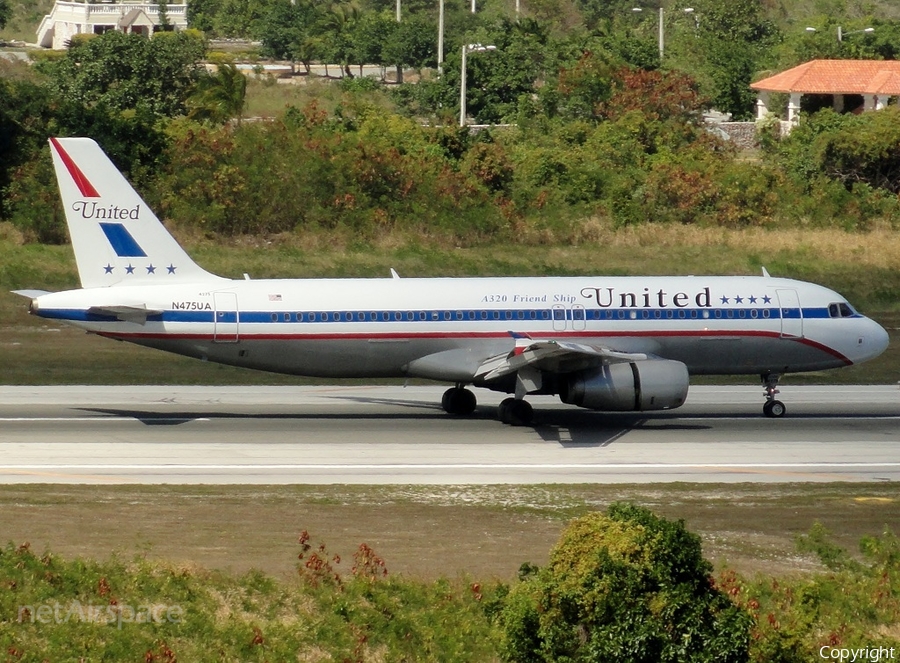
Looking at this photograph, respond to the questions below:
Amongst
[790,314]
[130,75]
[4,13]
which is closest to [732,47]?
[130,75]

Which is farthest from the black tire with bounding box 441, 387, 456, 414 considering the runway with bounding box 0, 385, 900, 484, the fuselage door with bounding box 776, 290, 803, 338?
the fuselage door with bounding box 776, 290, 803, 338

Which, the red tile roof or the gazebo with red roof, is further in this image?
the red tile roof

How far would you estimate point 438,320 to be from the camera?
35656 millimetres

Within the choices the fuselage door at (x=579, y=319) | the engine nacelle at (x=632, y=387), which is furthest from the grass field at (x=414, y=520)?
the fuselage door at (x=579, y=319)

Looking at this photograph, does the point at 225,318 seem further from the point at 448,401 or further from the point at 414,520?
the point at 414,520

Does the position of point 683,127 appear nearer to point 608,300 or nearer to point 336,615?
point 608,300

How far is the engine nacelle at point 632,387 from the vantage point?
33938mm

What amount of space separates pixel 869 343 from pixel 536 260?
24.4 meters

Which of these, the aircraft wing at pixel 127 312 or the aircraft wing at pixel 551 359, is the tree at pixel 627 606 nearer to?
the aircraft wing at pixel 551 359

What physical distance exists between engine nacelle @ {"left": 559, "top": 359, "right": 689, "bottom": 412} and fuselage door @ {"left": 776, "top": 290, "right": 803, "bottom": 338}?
442cm

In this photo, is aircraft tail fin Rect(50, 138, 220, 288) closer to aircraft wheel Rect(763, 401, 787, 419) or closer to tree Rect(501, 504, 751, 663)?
aircraft wheel Rect(763, 401, 787, 419)

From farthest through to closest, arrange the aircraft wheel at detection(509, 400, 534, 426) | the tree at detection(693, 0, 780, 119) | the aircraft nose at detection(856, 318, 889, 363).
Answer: the tree at detection(693, 0, 780, 119), the aircraft nose at detection(856, 318, 889, 363), the aircraft wheel at detection(509, 400, 534, 426)

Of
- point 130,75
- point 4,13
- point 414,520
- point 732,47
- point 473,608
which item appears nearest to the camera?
point 473,608

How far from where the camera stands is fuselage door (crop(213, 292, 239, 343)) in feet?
114
